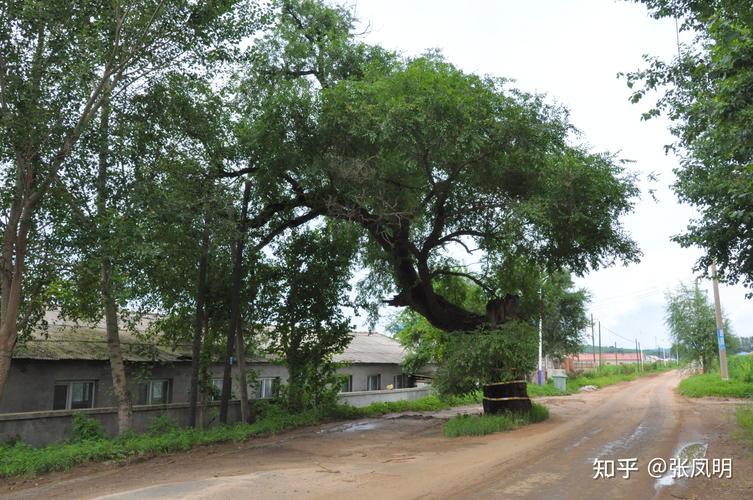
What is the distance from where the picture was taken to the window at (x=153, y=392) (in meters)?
18.9

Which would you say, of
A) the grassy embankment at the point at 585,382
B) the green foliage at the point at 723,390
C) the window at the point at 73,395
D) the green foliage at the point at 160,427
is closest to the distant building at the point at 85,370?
the window at the point at 73,395

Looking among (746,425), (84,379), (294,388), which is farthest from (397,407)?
(746,425)

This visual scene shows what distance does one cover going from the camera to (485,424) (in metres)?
15.4

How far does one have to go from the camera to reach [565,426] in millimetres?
16438

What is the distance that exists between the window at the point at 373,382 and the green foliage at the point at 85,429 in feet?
56.3

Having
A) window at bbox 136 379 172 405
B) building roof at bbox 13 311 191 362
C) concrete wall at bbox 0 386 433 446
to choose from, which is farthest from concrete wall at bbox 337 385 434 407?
building roof at bbox 13 311 191 362

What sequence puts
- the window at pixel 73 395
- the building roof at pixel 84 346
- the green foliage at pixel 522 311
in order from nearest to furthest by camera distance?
the building roof at pixel 84 346
the window at pixel 73 395
the green foliage at pixel 522 311

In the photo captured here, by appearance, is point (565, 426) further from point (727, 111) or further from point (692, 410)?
point (727, 111)

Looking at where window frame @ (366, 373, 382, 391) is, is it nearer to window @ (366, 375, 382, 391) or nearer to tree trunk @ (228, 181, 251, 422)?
window @ (366, 375, 382, 391)

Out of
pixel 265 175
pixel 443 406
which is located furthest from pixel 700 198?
pixel 443 406

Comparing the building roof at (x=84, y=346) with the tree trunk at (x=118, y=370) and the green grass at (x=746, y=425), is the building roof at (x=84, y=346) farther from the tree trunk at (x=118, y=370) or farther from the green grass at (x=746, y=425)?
the green grass at (x=746, y=425)

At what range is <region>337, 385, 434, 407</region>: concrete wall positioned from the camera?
24056mm

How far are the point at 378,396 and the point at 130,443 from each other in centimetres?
1512

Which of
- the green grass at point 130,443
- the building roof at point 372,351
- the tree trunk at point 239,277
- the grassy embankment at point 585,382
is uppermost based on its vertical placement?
the tree trunk at point 239,277
